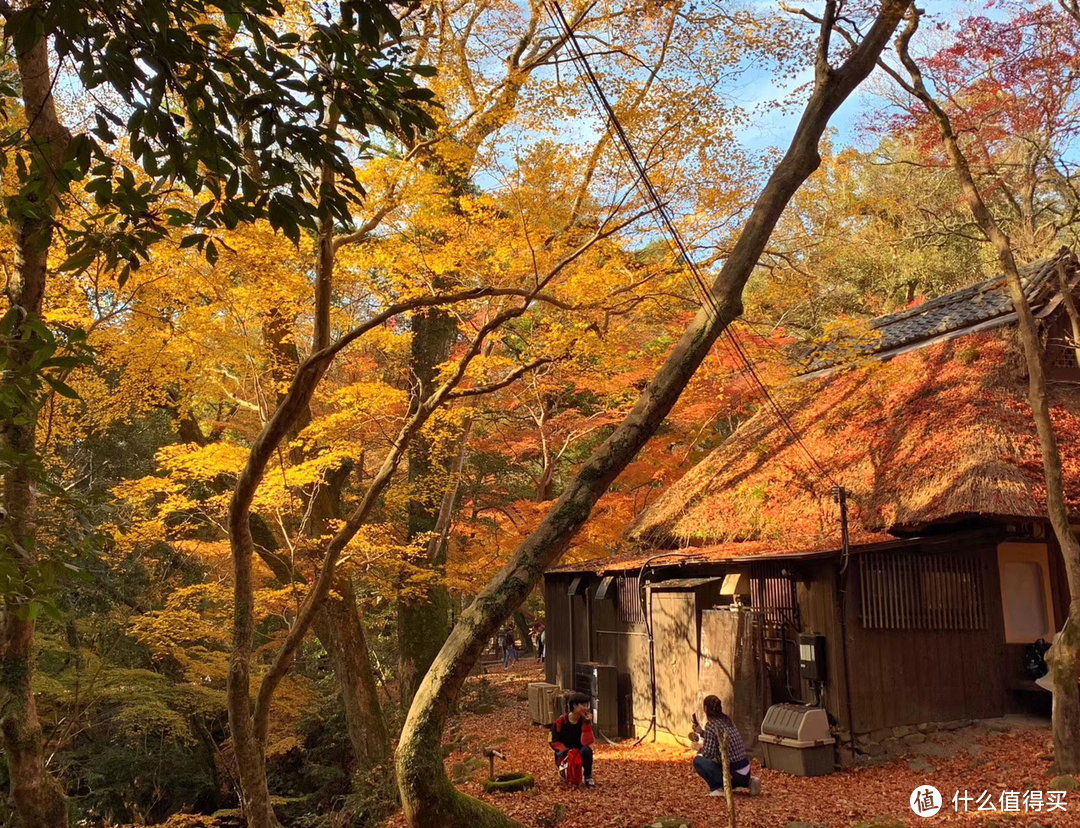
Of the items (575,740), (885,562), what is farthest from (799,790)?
(885,562)

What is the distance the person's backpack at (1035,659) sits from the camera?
10.3 metres

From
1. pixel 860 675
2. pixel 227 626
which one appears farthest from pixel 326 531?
pixel 860 675

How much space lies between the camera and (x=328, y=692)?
60.0 feet

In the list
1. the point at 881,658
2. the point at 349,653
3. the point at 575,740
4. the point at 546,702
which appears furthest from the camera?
the point at 546,702

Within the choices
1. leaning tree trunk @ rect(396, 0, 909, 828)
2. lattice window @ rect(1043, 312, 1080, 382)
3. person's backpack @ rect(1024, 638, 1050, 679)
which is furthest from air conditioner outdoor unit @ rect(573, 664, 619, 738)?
lattice window @ rect(1043, 312, 1080, 382)

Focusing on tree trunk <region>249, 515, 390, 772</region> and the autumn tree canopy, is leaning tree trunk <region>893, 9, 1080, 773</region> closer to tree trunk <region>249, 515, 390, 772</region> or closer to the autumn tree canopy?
the autumn tree canopy

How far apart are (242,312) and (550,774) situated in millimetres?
7606

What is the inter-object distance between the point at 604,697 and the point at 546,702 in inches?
68.7

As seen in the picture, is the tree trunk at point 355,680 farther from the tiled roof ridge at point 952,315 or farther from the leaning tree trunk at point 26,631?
the tiled roof ridge at point 952,315

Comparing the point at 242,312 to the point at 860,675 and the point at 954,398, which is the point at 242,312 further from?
the point at 954,398

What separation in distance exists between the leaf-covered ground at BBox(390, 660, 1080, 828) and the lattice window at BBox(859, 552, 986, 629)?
143cm

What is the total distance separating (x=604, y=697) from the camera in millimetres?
12602

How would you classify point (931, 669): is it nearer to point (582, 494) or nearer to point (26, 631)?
point (582, 494)

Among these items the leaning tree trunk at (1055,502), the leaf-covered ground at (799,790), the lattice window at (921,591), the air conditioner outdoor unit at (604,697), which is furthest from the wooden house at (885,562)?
the leaning tree trunk at (1055,502)
